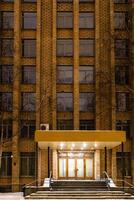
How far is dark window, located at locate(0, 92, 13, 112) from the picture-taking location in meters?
51.7

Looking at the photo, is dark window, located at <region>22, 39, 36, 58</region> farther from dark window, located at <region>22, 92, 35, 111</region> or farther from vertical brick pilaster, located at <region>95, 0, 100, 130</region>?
vertical brick pilaster, located at <region>95, 0, 100, 130</region>

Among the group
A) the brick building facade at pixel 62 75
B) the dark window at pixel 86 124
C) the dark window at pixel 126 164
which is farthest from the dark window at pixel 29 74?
the dark window at pixel 126 164

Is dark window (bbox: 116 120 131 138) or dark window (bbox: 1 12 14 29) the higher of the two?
dark window (bbox: 1 12 14 29)

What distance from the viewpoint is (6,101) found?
51.9 metres

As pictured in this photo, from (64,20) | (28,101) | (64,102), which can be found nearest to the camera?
(28,101)

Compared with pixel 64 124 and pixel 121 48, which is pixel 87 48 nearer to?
pixel 121 48

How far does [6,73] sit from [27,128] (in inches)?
228

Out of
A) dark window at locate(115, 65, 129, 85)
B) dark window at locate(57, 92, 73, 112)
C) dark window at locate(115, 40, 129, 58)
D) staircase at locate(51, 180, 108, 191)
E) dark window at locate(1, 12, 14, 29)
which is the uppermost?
dark window at locate(1, 12, 14, 29)

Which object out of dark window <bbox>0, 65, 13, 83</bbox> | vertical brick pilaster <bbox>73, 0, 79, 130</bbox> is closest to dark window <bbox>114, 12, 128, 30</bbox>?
vertical brick pilaster <bbox>73, 0, 79, 130</bbox>

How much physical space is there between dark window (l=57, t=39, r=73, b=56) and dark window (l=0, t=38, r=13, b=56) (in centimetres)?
476

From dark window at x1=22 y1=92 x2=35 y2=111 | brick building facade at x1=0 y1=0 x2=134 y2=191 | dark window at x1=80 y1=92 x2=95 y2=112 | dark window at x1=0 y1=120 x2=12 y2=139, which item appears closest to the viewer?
brick building facade at x1=0 y1=0 x2=134 y2=191

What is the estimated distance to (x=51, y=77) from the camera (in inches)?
2064

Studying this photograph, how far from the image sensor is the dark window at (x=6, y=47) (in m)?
52.5

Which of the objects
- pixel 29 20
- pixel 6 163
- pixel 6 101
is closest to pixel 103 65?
pixel 29 20
